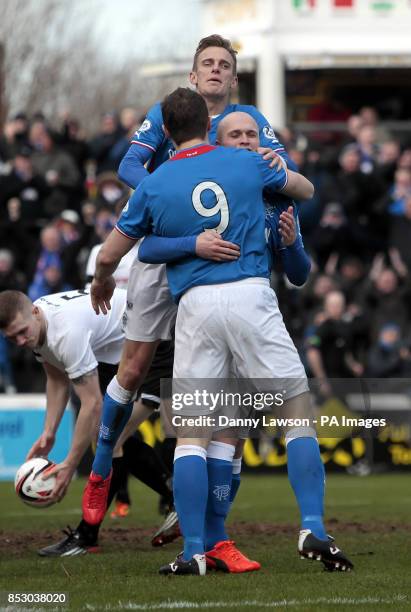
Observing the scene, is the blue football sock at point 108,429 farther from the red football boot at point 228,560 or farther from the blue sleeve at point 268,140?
the blue sleeve at point 268,140

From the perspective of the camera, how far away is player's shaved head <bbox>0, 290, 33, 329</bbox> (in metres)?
8.51

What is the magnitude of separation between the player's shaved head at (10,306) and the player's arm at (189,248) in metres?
1.17

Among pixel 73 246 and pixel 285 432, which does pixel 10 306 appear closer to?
pixel 285 432

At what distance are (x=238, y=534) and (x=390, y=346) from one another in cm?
858

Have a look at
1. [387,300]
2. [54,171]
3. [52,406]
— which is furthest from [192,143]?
[54,171]

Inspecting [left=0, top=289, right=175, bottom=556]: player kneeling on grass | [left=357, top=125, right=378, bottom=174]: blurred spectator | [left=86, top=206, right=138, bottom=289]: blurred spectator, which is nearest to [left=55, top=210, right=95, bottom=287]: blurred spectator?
[left=86, top=206, right=138, bottom=289]: blurred spectator

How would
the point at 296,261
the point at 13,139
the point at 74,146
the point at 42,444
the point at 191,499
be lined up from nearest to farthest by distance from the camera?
1. the point at 191,499
2. the point at 296,261
3. the point at 42,444
4. the point at 13,139
5. the point at 74,146

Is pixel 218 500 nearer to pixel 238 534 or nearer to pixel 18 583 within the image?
pixel 18 583

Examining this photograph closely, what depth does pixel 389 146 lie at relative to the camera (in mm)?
19359

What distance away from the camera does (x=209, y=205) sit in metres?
7.43

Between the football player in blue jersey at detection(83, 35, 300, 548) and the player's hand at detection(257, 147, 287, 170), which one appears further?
the football player in blue jersey at detection(83, 35, 300, 548)

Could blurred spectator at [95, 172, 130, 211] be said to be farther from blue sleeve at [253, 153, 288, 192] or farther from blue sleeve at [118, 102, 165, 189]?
blue sleeve at [253, 153, 288, 192]

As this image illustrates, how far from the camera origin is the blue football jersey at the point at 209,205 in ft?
24.3

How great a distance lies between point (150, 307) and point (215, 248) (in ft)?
4.14
